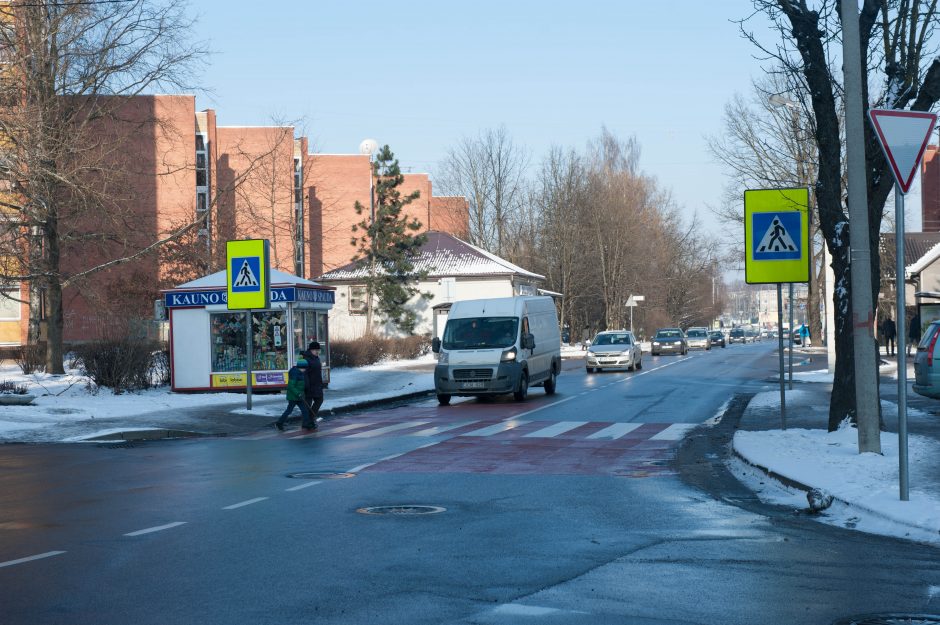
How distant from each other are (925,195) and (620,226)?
27.6m

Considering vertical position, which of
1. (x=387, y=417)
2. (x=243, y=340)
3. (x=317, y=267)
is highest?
(x=317, y=267)

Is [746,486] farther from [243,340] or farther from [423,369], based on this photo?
[423,369]

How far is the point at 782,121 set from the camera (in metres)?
55.6

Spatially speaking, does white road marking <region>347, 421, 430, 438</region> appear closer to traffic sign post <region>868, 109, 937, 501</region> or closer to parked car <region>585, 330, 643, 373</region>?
traffic sign post <region>868, 109, 937, 501</region>

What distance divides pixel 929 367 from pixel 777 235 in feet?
20.6

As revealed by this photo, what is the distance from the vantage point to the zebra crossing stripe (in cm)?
1844

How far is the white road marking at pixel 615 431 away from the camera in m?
17.6

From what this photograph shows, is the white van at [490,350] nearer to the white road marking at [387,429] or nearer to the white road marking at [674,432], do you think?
the white road marking at [387,429]

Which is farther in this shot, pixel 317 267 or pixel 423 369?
pixel 317 267

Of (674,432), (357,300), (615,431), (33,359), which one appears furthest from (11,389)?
(357,300)

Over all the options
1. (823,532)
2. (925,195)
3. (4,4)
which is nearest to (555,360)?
(4,4)

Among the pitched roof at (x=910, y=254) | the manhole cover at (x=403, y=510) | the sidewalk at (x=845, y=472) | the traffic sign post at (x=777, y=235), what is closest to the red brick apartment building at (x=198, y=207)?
the traffic sign post at (x=777, y=235)

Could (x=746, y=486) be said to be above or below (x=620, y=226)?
below

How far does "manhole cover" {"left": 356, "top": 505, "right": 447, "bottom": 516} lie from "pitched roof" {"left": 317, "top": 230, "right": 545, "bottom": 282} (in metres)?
59.2
